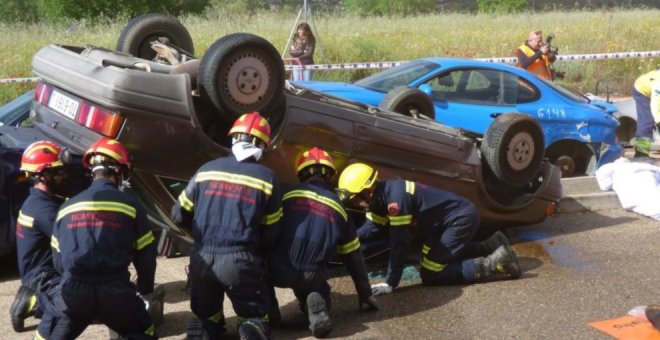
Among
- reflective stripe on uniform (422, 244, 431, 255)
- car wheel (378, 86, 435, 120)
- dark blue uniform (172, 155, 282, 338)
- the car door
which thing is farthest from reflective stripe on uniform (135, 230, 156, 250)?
the car door

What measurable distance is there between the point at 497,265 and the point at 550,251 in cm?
120

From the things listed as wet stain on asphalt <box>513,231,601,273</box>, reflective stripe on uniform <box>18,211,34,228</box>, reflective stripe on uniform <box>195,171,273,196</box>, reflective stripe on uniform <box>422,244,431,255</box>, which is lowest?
wet stain on asphalt <box>513,231,601,273</box>

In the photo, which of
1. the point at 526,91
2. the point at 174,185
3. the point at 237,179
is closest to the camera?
the point at 237,179

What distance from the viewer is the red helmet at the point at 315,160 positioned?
5.79 m

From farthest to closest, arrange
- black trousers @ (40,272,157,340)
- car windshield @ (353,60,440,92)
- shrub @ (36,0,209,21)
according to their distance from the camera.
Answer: shrub @ (36,0,209,21) < car windshield @ (353,60,440,92) < black trousers @ (40,272,157,340)

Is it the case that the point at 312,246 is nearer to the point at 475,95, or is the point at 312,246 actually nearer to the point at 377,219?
the point at 377,219

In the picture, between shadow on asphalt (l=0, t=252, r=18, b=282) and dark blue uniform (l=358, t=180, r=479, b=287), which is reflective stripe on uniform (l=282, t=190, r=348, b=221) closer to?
dark blue uniform (l=358, t=180, r=479, b=287)

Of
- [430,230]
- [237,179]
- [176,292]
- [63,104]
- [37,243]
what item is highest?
[63,104]

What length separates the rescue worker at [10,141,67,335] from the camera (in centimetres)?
526

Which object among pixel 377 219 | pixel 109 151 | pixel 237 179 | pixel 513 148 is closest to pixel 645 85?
pixel 513 148

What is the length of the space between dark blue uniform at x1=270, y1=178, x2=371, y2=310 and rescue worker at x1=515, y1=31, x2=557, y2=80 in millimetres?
7963

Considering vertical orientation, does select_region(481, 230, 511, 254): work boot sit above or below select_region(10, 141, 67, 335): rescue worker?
below

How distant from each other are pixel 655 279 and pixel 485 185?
5.16ft

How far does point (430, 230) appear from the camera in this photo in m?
6.56
